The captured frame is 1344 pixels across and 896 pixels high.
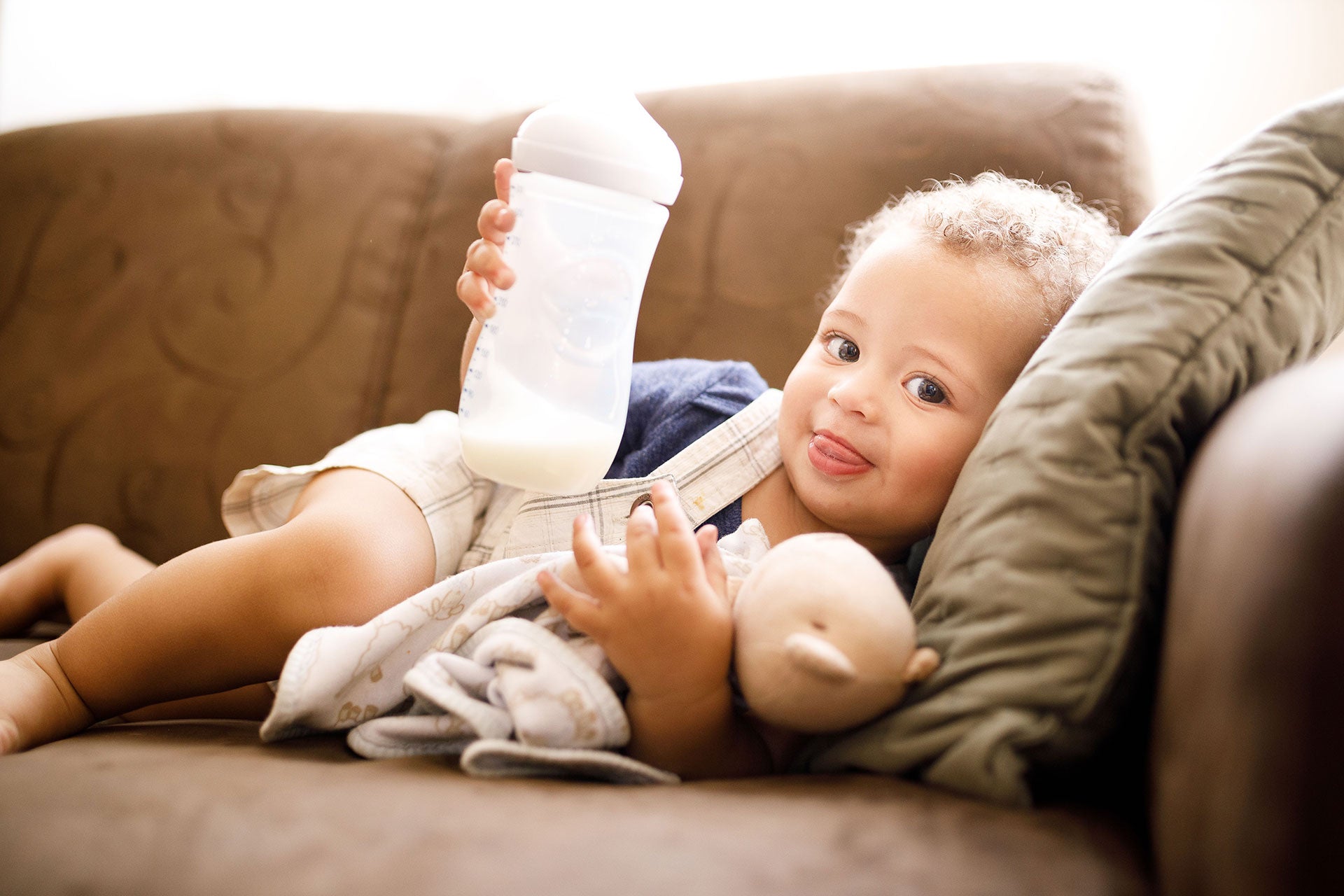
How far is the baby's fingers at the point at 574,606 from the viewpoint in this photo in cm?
69

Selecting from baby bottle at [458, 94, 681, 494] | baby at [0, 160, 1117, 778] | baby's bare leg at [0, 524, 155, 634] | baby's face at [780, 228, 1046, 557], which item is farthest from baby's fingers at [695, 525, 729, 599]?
baby's bare leg at [0, 524, 155, 634]

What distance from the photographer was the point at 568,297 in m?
0.83

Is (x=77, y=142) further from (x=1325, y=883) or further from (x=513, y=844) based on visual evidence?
(x=1325, y=883)

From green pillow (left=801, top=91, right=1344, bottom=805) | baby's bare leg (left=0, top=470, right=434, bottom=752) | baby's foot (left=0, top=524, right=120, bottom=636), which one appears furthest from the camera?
baby's foot (left=0, top=524, right=120, bottom=636)

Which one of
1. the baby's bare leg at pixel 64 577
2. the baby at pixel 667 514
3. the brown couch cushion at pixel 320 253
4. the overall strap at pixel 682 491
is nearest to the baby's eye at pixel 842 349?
the baby at pixel 667 514

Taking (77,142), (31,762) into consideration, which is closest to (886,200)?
(31,762)

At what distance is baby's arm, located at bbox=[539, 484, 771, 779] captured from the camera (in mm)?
676

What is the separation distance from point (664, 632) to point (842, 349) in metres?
0.45

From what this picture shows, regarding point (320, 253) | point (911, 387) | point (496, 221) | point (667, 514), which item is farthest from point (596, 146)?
point (320, 253)

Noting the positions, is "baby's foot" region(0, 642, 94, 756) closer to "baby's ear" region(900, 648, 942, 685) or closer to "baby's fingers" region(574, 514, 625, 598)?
"baby's fingers" region(574, 514, 625, 598)

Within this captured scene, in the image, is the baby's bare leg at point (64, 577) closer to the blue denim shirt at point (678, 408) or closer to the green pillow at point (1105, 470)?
the blue denim shirt at point (678, 408)

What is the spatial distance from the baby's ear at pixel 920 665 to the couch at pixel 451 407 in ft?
0.23

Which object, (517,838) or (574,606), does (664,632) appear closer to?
(574,606)

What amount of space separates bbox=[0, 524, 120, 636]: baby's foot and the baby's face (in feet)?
3.28
